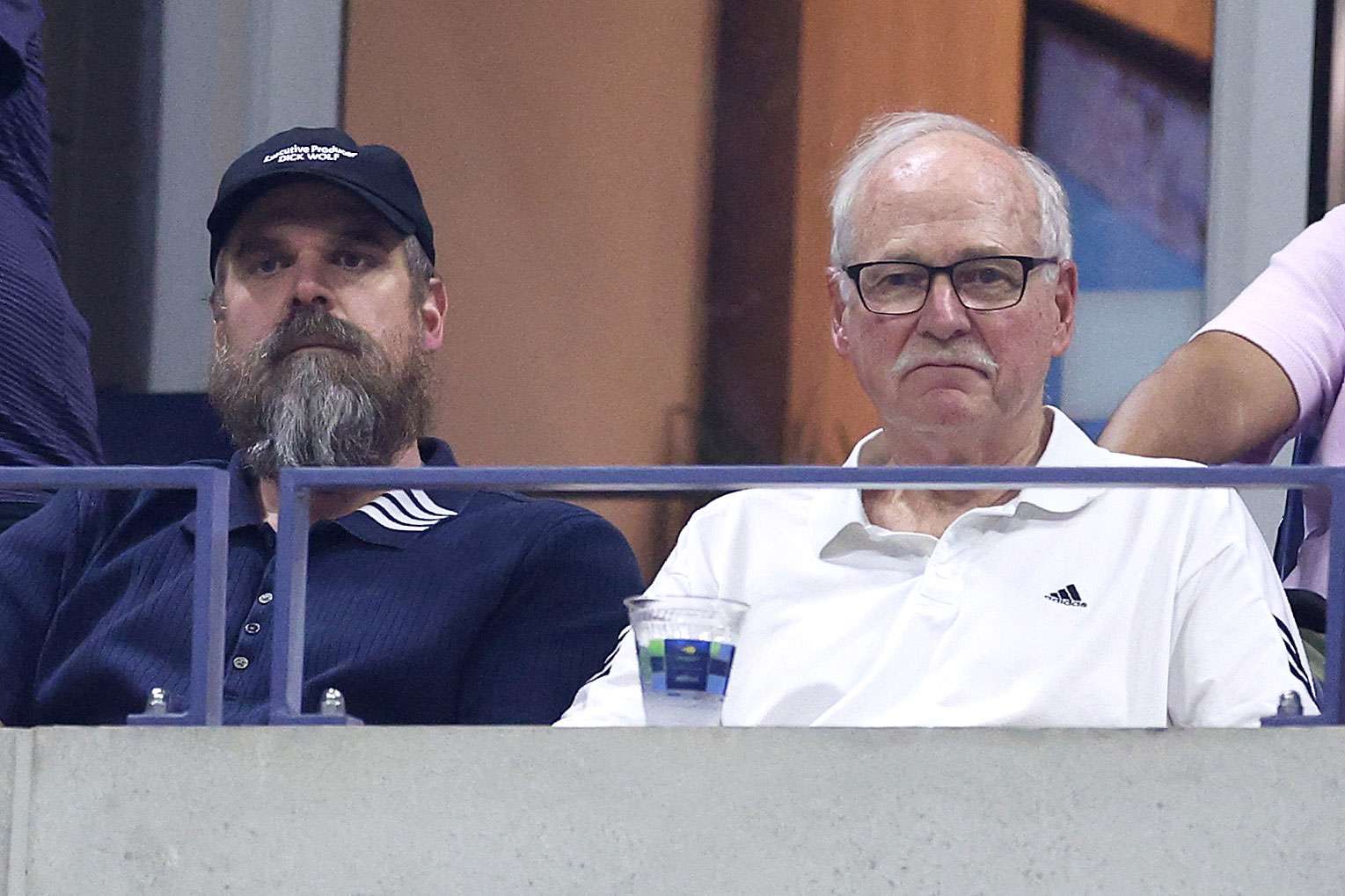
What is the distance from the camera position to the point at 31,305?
8.10 ft

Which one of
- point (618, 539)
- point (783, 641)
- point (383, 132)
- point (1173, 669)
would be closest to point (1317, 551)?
point (1173, 669)

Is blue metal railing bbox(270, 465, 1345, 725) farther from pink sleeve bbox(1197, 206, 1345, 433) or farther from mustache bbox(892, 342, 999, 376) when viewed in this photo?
pink sleeve bbox(1197, 206, 1345, 433)

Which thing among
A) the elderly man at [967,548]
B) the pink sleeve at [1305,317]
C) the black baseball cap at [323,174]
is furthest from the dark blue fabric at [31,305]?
the pink sleeve at [1305,317]

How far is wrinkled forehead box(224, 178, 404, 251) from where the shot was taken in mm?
2555

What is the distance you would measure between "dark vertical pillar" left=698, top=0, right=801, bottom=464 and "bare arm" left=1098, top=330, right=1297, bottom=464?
3.56 feet

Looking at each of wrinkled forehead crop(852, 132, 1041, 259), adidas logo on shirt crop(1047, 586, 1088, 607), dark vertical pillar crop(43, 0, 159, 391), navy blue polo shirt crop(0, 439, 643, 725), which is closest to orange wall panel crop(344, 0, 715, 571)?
dark vertical pillar crop(43, 0, 159, 391)

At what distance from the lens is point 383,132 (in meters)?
3.54

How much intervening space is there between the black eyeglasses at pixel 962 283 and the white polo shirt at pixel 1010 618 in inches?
7.1

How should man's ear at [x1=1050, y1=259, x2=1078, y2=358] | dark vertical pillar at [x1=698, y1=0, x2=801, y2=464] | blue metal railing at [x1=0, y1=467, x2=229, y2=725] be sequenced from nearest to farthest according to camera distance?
blue metal railing at [x1=0, y1=467, x2=229, y2=725]
man's ear at [x1=1050, y1=259, x2=1078, y2=358]
dark vertical pillar at [x1=698, y1=0, x2=801, y2=464]

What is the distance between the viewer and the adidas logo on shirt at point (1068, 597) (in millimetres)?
2029

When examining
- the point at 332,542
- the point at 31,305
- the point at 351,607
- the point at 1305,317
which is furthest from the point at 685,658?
the point at 31,305

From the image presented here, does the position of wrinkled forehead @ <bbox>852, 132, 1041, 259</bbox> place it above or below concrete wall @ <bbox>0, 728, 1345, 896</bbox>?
above

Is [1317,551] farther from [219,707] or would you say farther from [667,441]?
[667,441]

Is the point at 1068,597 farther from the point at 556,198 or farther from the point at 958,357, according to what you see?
the point at 556,198
